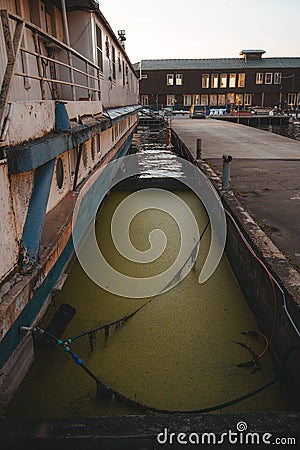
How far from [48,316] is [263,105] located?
54762 mm

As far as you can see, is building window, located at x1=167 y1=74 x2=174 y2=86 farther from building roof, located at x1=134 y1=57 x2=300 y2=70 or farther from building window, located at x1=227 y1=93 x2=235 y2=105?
building window, located at x1=227 y1=93 x2=235 y2=105

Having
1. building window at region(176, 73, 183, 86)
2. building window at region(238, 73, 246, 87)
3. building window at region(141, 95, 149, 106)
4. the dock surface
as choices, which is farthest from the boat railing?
building window at region(238, 73, 246, 87)

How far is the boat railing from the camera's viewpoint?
314 centimetres

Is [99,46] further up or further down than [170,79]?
further down

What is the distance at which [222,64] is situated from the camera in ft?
171

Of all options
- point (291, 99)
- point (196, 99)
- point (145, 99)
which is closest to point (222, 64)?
point (196, 99)

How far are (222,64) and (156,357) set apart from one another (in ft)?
180

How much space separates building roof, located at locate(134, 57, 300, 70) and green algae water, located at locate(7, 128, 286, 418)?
50.8 meters

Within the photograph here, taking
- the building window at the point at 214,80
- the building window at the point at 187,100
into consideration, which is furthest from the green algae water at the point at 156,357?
the building window at the point at 187,100

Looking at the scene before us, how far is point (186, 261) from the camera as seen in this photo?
6.50 meters

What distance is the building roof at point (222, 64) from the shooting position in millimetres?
50719

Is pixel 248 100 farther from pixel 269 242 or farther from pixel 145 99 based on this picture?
Result: pixel 269 242

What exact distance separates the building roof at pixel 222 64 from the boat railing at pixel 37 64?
4580 cm

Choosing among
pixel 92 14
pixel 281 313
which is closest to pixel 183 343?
pixel 281 313
